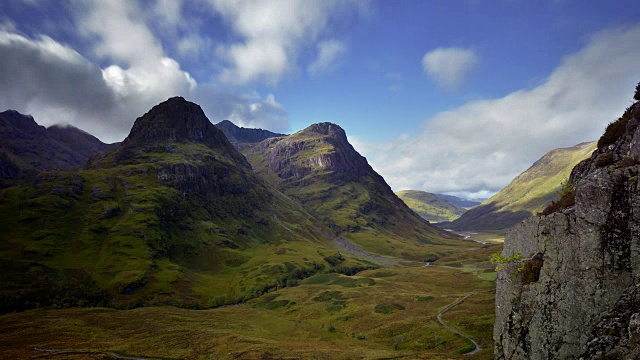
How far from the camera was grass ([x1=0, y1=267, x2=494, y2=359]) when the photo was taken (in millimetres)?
63406

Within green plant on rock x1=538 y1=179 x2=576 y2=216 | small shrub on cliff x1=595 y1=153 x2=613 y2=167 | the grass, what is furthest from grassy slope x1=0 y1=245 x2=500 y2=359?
small shrub on cliff x1=595 y1=153 x2=613 y2=167

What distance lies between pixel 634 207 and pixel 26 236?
25383 centimetres

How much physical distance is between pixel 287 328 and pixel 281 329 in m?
2.00

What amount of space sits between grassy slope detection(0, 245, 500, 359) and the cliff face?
902 inches

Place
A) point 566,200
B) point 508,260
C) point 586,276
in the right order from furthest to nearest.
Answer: point 508,260 < point 566,200 < point 586,276

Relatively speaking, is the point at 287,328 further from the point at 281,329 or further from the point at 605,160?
the point at 605,160

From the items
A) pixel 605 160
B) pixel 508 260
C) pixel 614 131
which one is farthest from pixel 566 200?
pixel 614 131

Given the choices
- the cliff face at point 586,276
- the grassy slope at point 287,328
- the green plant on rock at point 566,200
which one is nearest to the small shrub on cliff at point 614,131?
the cliff face at point 586,276

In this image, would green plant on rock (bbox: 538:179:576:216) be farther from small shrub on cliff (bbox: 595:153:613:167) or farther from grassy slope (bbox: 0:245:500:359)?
grassy slope (bbox: 0:245:500:359)

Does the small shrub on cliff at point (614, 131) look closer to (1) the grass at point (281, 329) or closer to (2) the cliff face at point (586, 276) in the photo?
(2) the cliff face at point (586, 276)

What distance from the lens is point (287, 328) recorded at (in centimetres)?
10106

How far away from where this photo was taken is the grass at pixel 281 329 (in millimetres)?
63406

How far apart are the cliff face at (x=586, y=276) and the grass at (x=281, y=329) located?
24.3 meters

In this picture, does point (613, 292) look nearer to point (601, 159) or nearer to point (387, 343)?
point (601, 159)
